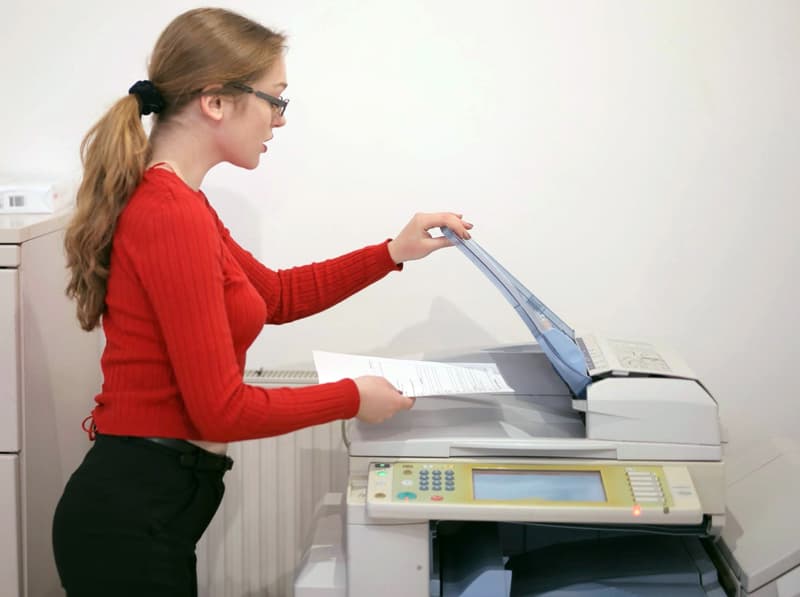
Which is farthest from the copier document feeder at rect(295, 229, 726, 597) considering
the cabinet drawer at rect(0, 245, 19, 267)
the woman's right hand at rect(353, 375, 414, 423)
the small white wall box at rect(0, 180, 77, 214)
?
the small white wall box at rect(0, 180, 77, 214)

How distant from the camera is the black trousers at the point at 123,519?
1.34 m

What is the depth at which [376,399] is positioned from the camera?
141cm

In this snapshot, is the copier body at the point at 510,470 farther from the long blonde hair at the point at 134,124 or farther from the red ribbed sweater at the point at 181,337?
the long blonde hair at the point at 134,124

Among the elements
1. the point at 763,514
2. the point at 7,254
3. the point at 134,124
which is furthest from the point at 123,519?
the point at 763,514

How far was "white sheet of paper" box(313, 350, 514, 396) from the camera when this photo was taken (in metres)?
1.48

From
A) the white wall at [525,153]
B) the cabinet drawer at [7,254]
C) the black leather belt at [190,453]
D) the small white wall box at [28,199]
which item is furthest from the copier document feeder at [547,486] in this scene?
the small white wall box at [28,199]

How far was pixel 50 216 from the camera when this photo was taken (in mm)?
1995

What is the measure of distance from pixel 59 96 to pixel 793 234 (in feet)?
5.57

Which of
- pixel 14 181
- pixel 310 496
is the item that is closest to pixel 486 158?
pixel 310 496

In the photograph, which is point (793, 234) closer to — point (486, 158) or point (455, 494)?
point (486, 158)

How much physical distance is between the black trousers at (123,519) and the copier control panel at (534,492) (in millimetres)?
293

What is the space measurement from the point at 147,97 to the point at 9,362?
682 millimetres

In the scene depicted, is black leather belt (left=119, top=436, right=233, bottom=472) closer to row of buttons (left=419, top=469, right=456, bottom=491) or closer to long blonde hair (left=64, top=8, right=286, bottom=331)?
Answer: long blonde hair (left=64, top=8, right=286, bottom=331)

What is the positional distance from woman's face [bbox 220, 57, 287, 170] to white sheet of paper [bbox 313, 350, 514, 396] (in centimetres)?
35
